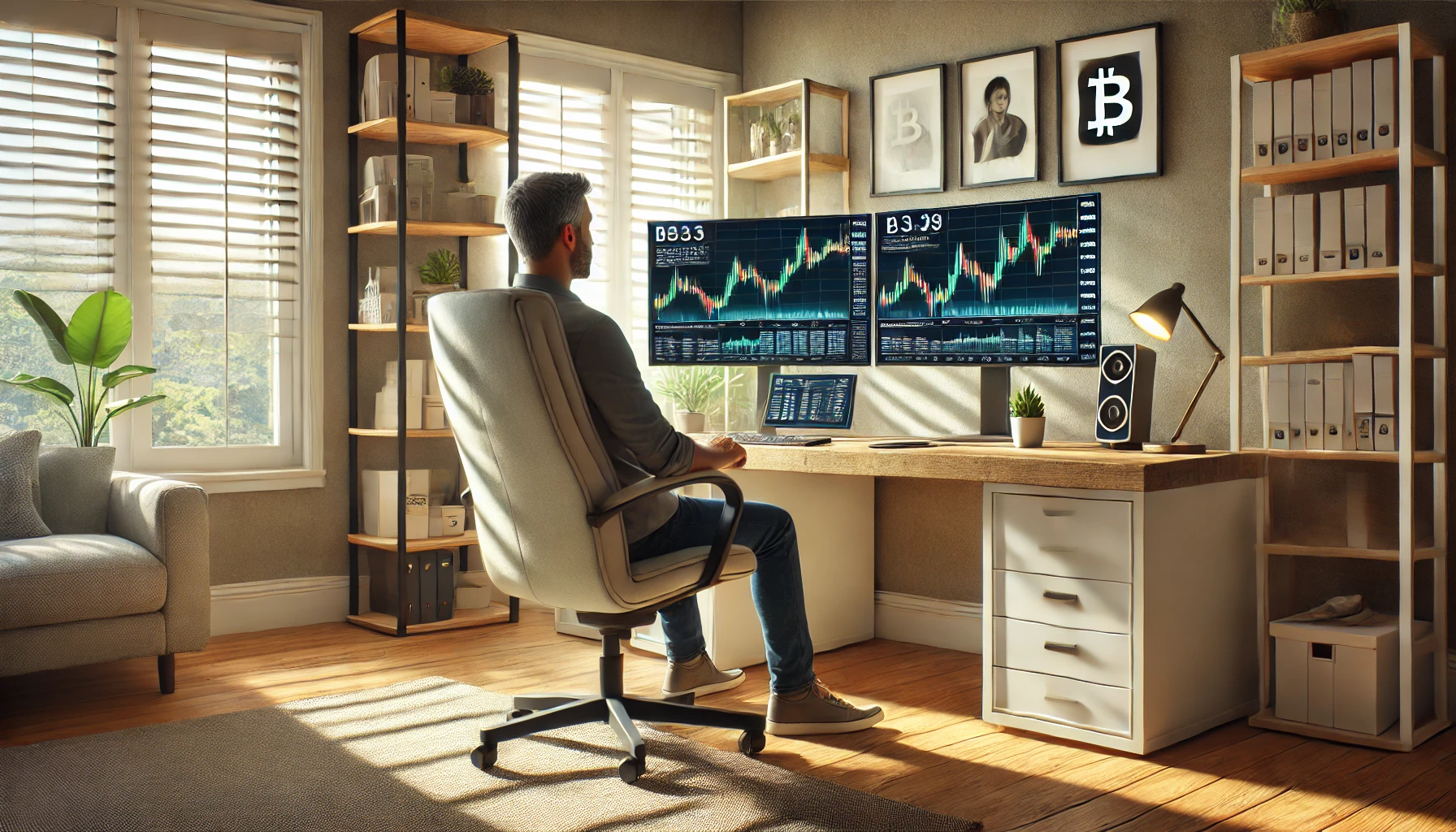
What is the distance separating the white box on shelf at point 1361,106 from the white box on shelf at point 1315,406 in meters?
0.54

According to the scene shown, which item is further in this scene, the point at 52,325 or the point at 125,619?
the point at 52,325

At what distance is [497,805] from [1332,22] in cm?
271

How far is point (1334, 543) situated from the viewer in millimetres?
2916

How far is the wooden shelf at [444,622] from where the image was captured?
13.1 ft

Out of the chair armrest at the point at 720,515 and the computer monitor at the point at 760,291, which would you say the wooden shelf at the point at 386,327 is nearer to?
the computer monitor at the point at 760,291

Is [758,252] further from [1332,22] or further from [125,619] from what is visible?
[125,619]

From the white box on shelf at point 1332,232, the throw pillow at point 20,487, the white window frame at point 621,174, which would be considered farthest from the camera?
the white window frame at point 621,174

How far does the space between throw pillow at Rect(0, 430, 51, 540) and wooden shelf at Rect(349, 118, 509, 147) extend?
147cm

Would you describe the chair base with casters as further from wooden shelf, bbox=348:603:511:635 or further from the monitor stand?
wooden shelf, bbox=348:603:511:635

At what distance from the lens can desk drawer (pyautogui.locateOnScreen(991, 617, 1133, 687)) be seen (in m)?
2.68

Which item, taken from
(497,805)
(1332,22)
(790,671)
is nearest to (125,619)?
(497,805)

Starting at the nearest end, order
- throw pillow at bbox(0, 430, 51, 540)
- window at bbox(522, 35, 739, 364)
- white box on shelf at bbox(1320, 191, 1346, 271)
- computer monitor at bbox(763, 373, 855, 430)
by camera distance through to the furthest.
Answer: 1. white box on shelf at bbox(1320, 191, 1346, 271)
2. throw pillow at bbox(0, 430, 51, 540)
3. computer monitor at bbox(763, 373, 855, 430)
4. window at bbox(522, 35, 739, 364)

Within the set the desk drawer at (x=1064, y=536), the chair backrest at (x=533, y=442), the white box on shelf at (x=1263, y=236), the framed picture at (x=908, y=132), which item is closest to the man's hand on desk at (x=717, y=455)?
the chair backrest at (x=533, y=442)

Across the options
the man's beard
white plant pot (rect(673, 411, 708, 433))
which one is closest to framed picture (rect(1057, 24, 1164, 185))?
white plant pot (rect(673, 411, 708, 433))
